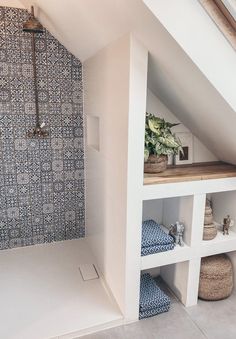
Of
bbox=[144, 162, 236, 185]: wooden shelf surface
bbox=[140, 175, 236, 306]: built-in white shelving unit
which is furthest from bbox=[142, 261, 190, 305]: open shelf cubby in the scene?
bbox=[144, 162, 236, 185]: wooden shelf surface

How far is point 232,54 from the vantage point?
1294mm

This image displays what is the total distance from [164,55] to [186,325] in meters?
1.55

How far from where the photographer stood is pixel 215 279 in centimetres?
195

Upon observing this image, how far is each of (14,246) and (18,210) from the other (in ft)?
1.11

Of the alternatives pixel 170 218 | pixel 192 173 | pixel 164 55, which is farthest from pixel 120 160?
pixel 170 218

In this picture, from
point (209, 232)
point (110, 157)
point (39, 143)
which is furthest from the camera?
point (39, 143)

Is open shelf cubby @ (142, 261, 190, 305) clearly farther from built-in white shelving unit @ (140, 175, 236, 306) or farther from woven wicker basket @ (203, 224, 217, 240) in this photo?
woven wicker basket @ (203, 224, 217, 240)

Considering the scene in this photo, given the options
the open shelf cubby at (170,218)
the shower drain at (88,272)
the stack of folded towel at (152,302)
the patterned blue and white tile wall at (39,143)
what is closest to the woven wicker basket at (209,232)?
the open shelf cubby at (170,218)

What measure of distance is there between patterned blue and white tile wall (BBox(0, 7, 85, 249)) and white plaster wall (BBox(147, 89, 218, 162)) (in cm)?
76

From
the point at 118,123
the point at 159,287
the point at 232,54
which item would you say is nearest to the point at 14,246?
the point at 159,287

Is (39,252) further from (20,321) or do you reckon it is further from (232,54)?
(232,54)

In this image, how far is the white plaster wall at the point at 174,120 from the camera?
76.9 inches

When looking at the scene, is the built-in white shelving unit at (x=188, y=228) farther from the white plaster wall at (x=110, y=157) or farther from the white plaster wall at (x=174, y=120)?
the white plaster wall at (x=174, y=120)

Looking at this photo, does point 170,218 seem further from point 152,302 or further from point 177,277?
point 152,302
